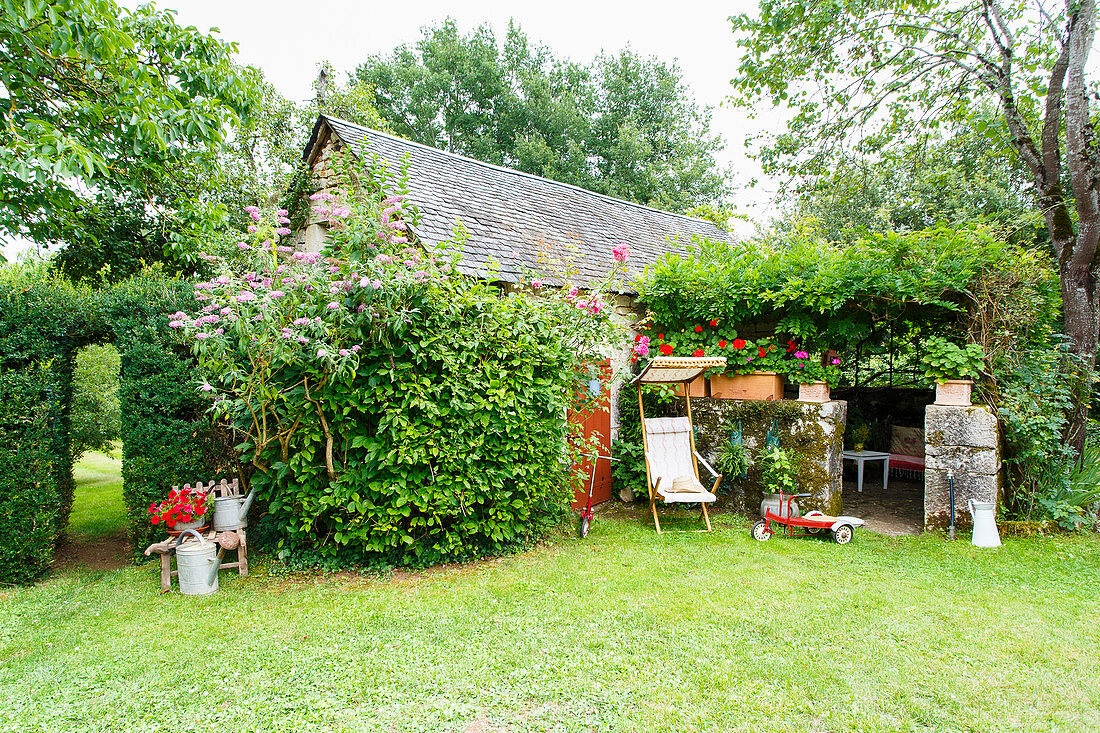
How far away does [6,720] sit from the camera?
2922mm

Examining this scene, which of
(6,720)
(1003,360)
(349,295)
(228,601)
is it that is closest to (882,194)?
(1003,360)

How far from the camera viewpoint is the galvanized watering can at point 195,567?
4.54 meters

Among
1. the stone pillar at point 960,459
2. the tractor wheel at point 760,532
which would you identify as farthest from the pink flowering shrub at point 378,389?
the stone pillar at point 960,459

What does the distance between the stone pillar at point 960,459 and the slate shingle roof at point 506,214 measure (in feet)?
12.7

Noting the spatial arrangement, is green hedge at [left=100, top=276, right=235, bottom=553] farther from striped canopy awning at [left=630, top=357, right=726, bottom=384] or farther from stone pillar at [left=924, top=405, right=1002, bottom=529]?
stone pillar at [left=924, top=405, right=1002, bottom=529]

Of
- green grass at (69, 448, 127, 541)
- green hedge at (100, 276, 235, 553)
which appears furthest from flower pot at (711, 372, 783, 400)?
green grass at (69, 448, 127, 541)

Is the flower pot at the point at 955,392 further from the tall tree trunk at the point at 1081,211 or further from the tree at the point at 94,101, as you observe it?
the tree at the point at 94,101

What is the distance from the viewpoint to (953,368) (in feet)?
20.1

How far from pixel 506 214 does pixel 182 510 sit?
19.6 ft

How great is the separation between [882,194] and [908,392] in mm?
12346

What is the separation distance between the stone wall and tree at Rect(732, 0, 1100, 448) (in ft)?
8.02

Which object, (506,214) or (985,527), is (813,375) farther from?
(506,214)

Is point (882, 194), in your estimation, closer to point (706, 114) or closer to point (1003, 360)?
point (706, 114)

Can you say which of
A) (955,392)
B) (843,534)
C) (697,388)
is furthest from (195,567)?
(955,392)
